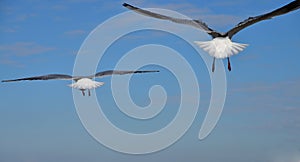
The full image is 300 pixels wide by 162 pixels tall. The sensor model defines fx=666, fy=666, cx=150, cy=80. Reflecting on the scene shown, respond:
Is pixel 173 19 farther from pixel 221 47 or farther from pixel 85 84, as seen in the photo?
pixel 85 84

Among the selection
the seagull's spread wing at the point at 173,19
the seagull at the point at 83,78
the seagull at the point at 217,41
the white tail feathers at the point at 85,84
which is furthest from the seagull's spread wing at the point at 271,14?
the white tail feathers at the point at 85,84

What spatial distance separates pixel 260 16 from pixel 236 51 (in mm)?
1280

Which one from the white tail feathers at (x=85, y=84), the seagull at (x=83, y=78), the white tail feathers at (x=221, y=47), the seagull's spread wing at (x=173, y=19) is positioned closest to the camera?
the seagull's spread wing at (x=173, y=19)

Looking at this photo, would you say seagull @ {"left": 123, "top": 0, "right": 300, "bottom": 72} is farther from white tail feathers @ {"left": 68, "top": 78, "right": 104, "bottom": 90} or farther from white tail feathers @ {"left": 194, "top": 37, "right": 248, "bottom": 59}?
white tail feathers @ {"left": 68, "top": 78, "right": 104, "bottom": 90}

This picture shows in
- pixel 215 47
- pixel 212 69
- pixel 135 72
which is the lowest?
pixel 212 69

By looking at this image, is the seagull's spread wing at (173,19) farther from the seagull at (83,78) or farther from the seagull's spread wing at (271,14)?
the seagull at (83,78)

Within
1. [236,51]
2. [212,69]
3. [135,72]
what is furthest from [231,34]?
[135,72]

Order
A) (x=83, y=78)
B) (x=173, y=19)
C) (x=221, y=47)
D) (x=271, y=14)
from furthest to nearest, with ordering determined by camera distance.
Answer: (x=83, y=78) → (x=221, y=47) → (x=173, y=19) → (x=271, y=14)

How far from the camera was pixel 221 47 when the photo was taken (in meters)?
10.3

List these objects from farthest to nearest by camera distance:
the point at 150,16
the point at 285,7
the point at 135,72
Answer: the point at 135,72
the point at 150,16
the point at 285,7

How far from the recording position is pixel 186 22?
9.60 metres

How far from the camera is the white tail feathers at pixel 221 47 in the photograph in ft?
33.8

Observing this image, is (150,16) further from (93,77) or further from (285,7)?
(93,77)

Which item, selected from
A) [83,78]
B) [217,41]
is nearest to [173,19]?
[217,41]
